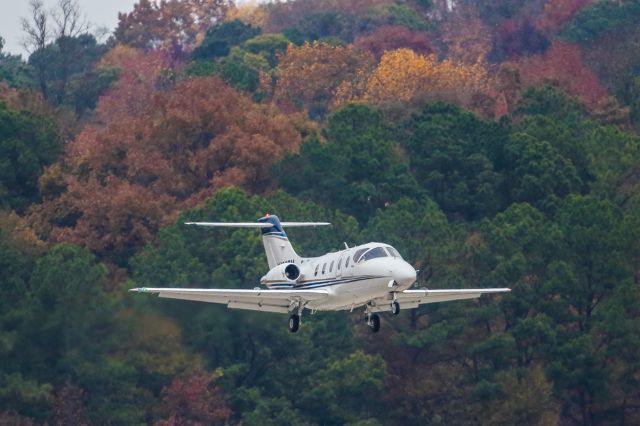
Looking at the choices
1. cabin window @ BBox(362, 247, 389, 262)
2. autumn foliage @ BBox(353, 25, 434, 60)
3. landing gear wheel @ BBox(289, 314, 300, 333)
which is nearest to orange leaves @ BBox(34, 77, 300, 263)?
landing gear wheel @ BBox(289, 314, 300, 333)

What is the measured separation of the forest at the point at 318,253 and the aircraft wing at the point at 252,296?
9.83 m

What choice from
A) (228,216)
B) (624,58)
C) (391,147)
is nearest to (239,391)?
(228,216)

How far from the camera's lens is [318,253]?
3098 inches

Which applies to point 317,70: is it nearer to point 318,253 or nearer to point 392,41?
point 392,41

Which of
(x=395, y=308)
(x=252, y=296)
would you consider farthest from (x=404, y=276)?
(x=252, y=296)

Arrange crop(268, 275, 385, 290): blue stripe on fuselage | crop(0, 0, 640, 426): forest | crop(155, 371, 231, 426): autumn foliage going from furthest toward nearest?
1. crop(155, 371, 231, 426): autumn foliage
2. crop(0, 0, 640, 426): forest
3. crop(268, 275, 385, 290): blue stripe on fuselage

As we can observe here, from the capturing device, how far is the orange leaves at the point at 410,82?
115506 millimetres

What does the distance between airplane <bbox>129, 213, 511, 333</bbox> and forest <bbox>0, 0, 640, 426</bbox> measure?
10263mm

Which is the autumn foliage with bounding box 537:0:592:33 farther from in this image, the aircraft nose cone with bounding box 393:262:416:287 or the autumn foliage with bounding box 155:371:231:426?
the aircraft nose cone with bounding box 393:262:416:287

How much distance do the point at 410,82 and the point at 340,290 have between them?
7891cm

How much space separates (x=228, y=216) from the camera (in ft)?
259

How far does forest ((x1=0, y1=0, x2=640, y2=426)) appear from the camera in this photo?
6956 cm

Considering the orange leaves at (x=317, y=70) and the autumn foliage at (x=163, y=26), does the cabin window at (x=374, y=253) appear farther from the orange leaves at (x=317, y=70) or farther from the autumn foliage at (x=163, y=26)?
the autumn foliage at (x=163, y=26)

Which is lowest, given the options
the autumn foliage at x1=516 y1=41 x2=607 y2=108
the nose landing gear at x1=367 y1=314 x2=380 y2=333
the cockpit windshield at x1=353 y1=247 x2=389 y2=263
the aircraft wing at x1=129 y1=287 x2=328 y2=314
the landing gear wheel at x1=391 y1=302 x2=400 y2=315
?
the autumn foliage at x1=516 y1=41 x2=607 y2=108
